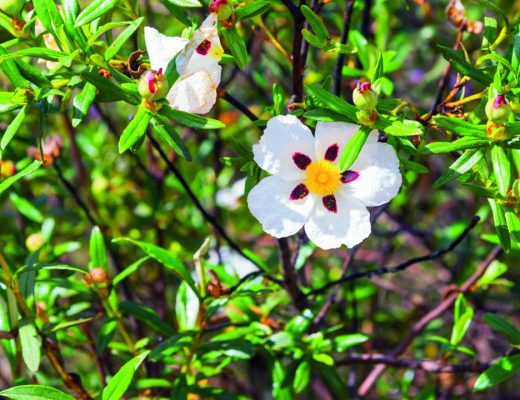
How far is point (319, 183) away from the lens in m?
1.12

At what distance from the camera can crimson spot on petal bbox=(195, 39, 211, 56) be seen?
3.55 ft

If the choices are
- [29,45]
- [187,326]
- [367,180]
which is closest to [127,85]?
[29,45]

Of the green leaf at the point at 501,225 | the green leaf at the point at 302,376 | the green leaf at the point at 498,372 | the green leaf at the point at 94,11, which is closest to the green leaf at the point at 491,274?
the green leaf at the point at 498,372

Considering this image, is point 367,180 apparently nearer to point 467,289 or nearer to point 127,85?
point 127,85

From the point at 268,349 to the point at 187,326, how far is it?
0.16m

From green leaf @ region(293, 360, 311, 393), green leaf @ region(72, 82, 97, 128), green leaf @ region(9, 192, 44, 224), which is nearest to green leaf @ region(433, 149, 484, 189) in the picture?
green leaf @ region(72, 82, 97, 128)

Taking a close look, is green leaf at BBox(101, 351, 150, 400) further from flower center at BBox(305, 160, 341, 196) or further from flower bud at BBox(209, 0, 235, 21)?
flower bud at BBox(209, 0, 235, 21)

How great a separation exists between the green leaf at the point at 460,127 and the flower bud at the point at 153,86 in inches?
14.4

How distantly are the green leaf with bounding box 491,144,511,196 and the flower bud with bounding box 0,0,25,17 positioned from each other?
2.32 feet

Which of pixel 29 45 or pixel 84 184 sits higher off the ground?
pixel 29 45

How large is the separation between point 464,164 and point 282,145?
25 centimetres

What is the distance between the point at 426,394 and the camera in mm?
1714

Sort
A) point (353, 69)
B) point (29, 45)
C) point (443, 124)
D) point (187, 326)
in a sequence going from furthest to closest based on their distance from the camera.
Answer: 1. point (353, 69)
2. point (187, 326)
3. point (29, 45)
4. point (443, 124)

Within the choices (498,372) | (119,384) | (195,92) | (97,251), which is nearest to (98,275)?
(97,251)
